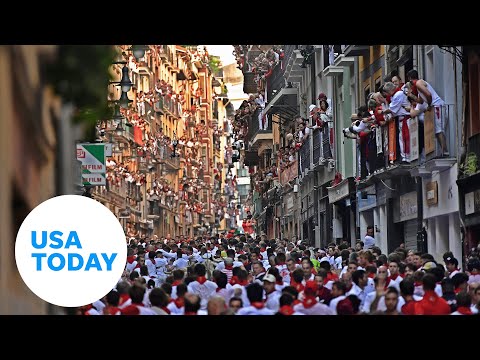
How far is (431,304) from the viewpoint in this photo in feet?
43.2

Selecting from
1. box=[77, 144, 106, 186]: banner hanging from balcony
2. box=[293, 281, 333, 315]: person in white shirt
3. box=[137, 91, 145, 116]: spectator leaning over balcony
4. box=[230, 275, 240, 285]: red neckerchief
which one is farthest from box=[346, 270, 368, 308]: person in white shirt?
box=[137, 91, 145, 116]: spectator leaning over balcony

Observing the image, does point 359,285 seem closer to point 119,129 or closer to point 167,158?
point 119,129

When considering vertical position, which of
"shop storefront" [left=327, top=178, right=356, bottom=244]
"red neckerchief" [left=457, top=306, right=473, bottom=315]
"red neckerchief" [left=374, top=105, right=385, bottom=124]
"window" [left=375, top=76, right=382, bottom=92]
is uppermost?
"window" [left=375, top=76, right=382, bottom=92]

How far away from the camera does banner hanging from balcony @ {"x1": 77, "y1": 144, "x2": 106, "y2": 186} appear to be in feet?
45.9

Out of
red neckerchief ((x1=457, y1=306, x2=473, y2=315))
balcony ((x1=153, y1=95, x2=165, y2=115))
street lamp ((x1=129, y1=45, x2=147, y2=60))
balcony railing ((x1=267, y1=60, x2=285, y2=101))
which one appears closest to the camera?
red neckerchief ((x1=457, y1=306, x2=473, y2=315))

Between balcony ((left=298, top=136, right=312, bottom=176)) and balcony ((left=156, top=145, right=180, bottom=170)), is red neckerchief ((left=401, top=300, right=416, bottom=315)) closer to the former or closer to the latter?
balcony ((left=156, top=145, right=180, bottom=170))

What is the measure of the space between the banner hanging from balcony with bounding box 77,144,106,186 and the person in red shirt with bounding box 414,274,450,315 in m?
2.90

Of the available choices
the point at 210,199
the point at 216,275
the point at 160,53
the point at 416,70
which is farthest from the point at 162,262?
the point at 210,199

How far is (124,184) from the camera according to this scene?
49.4ft

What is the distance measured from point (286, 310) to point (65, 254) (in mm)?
1776

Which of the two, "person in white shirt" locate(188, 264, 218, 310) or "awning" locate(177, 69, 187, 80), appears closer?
"person in white shirt" locate(188, 264, 218, 310)
